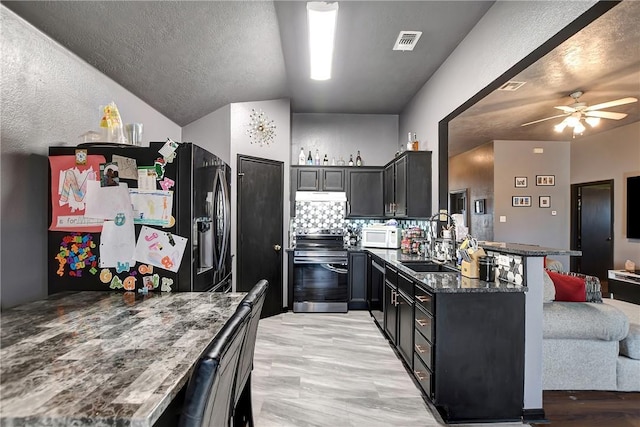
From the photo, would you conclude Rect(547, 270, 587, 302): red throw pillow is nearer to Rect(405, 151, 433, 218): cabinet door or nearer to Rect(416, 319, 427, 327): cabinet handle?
Rect(416, 319, 427, 327): cabinet handle

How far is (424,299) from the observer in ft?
8.53

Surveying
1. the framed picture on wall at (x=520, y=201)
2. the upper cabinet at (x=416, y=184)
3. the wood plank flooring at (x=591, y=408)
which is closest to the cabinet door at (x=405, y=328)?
the wood plank flooring at (x=591, y=408)

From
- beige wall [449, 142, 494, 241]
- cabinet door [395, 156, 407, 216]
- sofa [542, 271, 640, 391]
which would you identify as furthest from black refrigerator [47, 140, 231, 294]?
beige wall [449, 142, 494, 241]

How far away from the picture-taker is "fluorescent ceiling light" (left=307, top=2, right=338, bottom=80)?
263cm

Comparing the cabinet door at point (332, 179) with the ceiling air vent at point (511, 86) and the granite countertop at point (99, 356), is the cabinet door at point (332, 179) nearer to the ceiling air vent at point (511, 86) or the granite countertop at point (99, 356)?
the ceiling air vent at point (511, 86)

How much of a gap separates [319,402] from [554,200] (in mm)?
7193

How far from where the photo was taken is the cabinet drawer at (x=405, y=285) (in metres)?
2.96

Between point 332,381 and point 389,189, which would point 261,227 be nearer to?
point 389,189

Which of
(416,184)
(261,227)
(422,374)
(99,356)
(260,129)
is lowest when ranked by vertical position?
(422,374)

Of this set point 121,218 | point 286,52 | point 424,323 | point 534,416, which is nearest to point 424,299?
point 424,323

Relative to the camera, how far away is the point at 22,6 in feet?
6.03

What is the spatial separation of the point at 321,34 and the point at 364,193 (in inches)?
120

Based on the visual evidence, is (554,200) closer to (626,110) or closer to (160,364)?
(626,110)

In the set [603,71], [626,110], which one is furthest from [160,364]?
[626,110]
